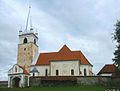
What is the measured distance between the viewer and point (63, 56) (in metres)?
54.2

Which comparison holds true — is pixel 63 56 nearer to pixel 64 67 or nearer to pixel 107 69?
pixel 64 67

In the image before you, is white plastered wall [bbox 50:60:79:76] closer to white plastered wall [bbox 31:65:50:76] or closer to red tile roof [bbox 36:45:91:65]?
red tile roof [bbox 36:45:91:65]

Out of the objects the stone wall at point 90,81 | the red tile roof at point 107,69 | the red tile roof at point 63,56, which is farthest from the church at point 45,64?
the red tile roof at point 107,69

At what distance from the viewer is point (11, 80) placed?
163ft

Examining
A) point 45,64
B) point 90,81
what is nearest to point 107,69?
point 90,81

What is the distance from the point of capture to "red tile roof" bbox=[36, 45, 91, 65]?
176ft

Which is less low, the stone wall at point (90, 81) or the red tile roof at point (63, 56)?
the red tile roof at point (63, 56)

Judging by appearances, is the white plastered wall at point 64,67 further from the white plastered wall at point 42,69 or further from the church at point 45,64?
the white plastered wall at point 42,69

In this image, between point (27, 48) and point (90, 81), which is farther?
point (27, 48)

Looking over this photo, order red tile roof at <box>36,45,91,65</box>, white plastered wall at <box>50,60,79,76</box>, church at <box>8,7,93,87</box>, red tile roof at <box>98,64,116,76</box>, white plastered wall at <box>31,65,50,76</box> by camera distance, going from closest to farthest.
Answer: church at <box>8,7,93,87</box>, red tile roof at <box>98,64,116,76</box>, white plastered wall at <box>50,60,79,76</box>, red tile roof at <box>36,45,91,65</box>, white plastered wall at <box>31,65,50,76</box>

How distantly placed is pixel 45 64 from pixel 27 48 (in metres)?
7.64

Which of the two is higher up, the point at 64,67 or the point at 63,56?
the point at 63,56

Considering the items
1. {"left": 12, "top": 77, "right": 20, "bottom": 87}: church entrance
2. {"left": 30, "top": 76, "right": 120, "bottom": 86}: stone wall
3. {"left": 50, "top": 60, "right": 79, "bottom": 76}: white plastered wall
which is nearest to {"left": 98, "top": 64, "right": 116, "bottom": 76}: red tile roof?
{"left": 50, "top": 60, "right": 79, "bottom": 76}: white plastered wall

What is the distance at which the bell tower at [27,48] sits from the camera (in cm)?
5887
